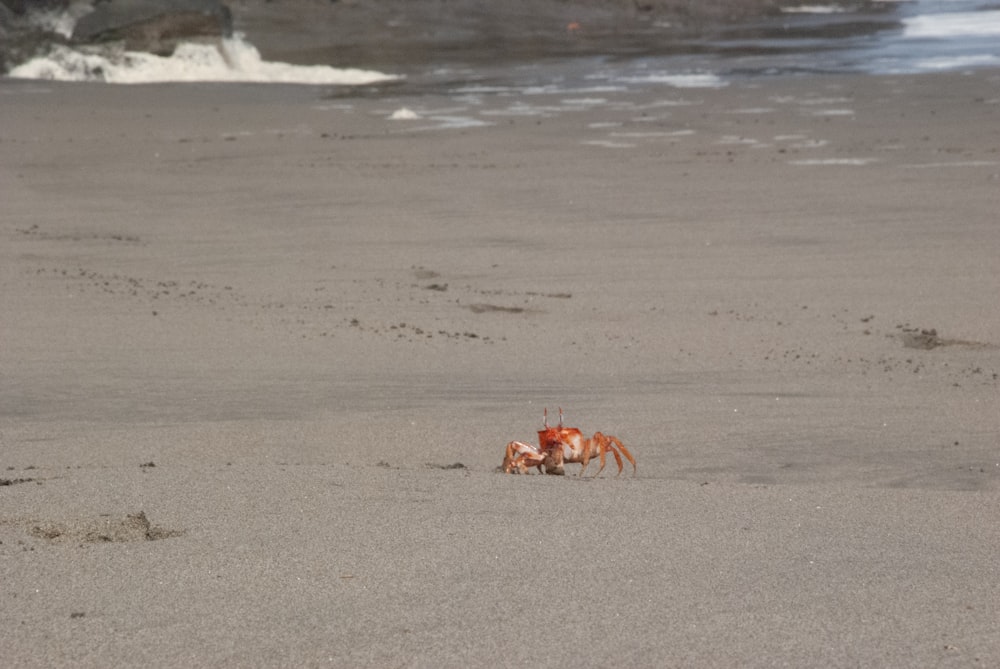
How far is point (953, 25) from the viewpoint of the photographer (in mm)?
30766

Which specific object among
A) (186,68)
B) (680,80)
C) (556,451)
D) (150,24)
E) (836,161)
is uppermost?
(150,24)

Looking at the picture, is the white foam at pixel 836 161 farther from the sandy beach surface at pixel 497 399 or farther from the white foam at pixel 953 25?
the white foam at pixel 953 25

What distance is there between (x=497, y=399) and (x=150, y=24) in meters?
17.0

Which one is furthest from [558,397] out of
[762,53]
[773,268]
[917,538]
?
[762,53]

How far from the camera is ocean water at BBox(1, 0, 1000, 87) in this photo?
2030 centimetres

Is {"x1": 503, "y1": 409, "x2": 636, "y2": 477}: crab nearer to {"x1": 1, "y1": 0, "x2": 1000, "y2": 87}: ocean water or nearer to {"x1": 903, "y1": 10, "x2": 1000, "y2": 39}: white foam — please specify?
{"x1": 1, "y1": 0, "x2": 1000, "y2": 87}: ocean water

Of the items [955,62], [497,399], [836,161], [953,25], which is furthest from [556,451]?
[953,25]

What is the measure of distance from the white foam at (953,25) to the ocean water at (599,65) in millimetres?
114

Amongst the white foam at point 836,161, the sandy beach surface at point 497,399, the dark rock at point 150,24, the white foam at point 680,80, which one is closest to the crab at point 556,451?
the sandy beach surface at point 497,399

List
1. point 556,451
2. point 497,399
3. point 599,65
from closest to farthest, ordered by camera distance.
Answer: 1. point 556,451
2. point 497,399
3. point 599,65

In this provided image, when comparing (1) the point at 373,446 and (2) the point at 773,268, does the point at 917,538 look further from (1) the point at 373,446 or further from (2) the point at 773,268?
(2) the point at 773,268

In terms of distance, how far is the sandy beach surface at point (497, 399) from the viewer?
3.09 meters

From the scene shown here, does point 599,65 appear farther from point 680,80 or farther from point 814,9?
point 814,9

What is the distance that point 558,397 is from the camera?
5852 millimetres
